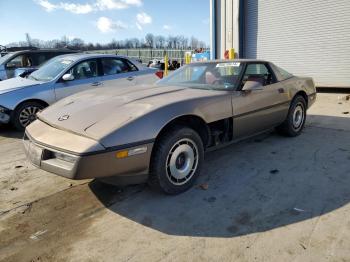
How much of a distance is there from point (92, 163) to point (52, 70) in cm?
486

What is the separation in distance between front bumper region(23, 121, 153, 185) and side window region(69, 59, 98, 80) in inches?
149

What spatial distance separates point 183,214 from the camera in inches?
123

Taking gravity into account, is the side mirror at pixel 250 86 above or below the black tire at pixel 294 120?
above

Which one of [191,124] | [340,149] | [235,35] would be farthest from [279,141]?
[235,35]

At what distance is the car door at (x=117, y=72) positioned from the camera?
23.2ft

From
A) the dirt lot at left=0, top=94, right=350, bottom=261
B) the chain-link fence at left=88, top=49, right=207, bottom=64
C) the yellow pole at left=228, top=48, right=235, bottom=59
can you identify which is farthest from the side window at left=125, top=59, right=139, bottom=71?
the chain-link fence at left=88, top=49, right=207, bottom=64

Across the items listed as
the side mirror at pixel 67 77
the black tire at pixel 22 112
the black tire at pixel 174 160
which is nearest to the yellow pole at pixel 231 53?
the side mirror at pixel 67 77

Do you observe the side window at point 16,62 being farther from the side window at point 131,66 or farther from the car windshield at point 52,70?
the side window at point 131,66

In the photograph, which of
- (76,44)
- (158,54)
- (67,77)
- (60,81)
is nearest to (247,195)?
(67,77)

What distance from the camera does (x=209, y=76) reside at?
446cm

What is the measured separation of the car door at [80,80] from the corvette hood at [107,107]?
2.61 m

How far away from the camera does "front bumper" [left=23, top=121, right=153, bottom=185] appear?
279cm

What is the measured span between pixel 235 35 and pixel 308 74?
331cm

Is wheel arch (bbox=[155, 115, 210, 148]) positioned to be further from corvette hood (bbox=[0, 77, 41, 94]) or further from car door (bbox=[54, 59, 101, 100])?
corvette hood (bbox=[0, 77, 41, 94])
